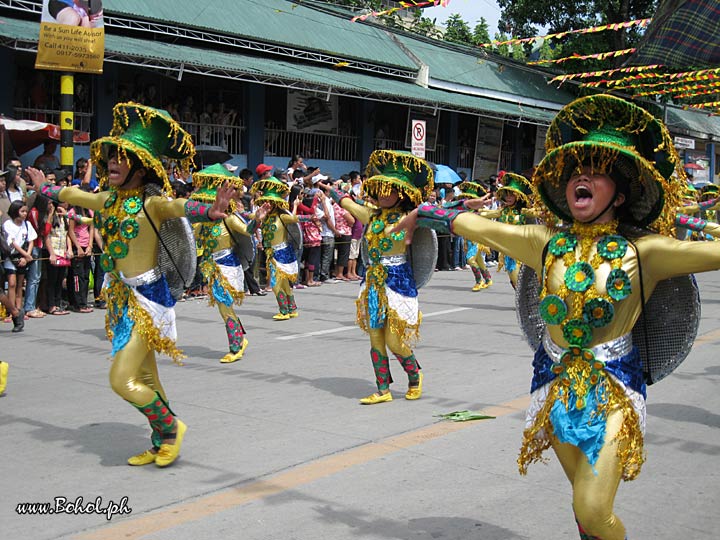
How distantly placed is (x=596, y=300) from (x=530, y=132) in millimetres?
30344

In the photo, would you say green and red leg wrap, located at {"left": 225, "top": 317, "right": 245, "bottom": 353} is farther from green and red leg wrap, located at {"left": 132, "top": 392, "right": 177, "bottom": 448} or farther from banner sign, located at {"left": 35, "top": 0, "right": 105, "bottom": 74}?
banner sign, located at {"left": 35, "top": 0, "right": 105, "bottom": 74}

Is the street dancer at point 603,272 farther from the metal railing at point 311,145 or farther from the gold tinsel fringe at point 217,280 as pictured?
the metal railing at point 311,145

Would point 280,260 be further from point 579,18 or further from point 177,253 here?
point 579,18

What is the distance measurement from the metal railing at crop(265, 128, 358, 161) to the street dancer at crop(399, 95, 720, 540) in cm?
1825

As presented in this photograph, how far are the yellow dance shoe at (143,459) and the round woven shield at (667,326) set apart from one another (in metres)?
3.36

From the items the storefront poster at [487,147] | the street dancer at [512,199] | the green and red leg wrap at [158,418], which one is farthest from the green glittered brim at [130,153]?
the storefront poster at [487,147]

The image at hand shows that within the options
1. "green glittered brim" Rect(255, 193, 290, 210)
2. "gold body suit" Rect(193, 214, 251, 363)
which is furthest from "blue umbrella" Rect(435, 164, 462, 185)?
"gold body suit" Rect(193, 214, 251, 363)

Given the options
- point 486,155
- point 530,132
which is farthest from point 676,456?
point 530,132

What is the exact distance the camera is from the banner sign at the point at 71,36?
12.6 meters

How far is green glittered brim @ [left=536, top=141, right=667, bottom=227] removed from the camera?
3.86m

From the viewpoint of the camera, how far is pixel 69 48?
42.3 feet

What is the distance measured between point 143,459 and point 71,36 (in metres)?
8.74

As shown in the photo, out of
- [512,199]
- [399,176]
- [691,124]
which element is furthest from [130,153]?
[691,124]

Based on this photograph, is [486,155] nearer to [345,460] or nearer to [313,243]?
[313,243]
